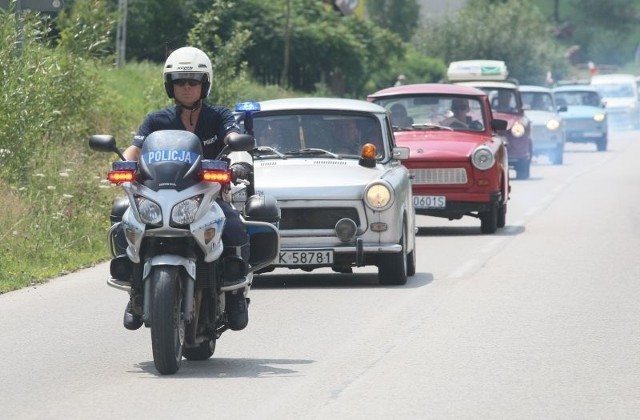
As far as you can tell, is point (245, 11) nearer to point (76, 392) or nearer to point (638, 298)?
point (638, 298)

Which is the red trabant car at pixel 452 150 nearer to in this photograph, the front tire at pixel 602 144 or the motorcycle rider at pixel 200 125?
the motorcycle rider at pixel 200 125

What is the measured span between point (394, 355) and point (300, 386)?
4.25ft

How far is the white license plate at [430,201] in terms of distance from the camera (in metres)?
19.4

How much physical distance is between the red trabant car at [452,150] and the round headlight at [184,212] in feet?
32.2

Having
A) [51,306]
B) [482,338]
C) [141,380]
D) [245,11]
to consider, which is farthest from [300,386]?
[245,11]

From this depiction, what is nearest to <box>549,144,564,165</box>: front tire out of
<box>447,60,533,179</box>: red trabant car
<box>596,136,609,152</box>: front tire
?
<box>447,60,533,179</box>: red trabant car

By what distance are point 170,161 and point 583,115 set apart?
126ft

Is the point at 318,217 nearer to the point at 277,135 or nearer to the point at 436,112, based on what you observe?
the point at 277,135

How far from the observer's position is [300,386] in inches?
344

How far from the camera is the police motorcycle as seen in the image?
874 cm

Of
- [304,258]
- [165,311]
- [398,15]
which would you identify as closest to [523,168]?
[304,258]

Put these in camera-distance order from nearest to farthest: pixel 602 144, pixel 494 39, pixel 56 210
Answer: pixel 56 210 → pixel 602 144 → pixel 494 39

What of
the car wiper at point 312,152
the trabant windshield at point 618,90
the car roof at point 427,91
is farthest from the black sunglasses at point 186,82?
the trabant windshield at point 618,90

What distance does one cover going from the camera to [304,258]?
13672mm
